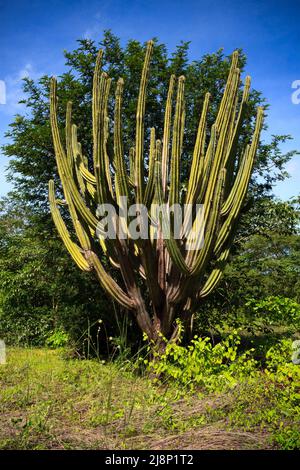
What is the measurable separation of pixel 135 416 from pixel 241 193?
10.5ft

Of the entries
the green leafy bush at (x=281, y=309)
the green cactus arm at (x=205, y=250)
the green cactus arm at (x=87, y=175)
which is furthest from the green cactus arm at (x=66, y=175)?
the green leafy bush at (x=281, y=309)

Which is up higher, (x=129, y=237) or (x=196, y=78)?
(x=196, y=78)

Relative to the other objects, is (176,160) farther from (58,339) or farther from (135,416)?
(58,339)

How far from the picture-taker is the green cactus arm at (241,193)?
557 cm

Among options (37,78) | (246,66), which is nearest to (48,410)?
(37,78)

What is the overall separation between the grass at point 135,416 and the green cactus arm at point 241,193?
1.88 m

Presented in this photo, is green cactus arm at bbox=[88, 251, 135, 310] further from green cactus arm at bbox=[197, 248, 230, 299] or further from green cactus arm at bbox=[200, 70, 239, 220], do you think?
green cactus arm at bbox=[200, 70, 239, 220]

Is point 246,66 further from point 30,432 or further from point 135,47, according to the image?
point 30,432

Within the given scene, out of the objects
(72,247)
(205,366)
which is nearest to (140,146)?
(72,247)

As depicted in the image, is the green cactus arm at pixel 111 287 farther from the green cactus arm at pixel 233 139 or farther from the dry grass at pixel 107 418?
the green cactus arm at pixel 233 139

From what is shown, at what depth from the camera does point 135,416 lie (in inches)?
147

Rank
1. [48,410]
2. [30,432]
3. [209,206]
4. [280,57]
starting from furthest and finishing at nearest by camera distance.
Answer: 1. [280,57]
2. [209,206]
3. [48,410]
4. [30,432]
